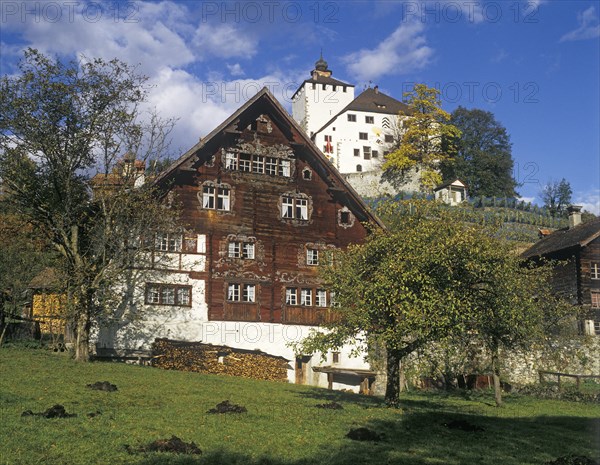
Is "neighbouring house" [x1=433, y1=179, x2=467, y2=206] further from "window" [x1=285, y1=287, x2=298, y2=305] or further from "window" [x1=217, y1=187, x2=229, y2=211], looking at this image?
"window" [x1=217, y1=187, x2=229, y2=211]

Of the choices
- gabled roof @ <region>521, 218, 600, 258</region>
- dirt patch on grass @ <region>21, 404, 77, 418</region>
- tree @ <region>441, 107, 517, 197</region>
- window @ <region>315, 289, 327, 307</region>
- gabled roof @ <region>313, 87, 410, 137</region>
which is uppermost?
gabled roof @ <region>313, 87, 410, 137</region>

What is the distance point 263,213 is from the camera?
4406 centimetres

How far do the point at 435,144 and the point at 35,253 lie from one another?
2627 inches

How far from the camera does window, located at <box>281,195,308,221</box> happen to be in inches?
1767

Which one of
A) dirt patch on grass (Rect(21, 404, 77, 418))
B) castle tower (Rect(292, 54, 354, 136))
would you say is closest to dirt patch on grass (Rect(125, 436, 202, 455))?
dirt patch on grass (Rect(21, 404, 77, 418))

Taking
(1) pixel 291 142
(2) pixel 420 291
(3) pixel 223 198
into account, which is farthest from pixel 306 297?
(2) pixel 420 291

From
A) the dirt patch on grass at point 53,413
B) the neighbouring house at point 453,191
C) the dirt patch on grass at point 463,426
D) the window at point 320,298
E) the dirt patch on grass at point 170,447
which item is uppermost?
the neighbouring house at point 453,191

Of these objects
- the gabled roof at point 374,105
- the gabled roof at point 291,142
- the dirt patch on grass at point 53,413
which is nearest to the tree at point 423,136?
the gabled roof at point 374,105

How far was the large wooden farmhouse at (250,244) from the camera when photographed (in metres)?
40.0

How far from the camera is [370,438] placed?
61.7 feet

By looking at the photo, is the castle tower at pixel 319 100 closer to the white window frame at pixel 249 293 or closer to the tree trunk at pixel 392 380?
the white window frame at pixel 249 293

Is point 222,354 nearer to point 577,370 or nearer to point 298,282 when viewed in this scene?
point 298,282

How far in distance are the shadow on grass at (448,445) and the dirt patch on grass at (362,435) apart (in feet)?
0.91

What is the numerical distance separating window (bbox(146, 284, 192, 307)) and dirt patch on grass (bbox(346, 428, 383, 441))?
2281cm
